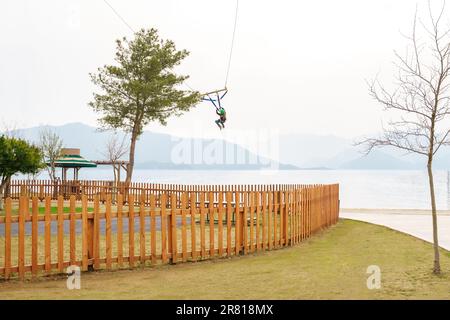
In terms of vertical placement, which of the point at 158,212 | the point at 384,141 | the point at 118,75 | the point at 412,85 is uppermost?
the point at 118,75

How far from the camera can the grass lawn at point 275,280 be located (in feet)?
25.1

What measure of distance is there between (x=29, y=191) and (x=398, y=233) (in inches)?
1089

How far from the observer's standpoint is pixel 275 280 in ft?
28.6

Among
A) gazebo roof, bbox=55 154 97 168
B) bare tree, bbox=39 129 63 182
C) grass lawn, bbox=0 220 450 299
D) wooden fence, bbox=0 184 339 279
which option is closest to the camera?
grass lawn, bbox=0 220 450 299

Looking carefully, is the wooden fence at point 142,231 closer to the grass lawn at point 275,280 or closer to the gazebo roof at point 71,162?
the grass lawn at point 275,280

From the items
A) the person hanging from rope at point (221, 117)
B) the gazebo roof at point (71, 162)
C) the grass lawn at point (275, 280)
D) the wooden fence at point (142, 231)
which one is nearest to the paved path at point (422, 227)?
the grass lawn at point (275, 280)

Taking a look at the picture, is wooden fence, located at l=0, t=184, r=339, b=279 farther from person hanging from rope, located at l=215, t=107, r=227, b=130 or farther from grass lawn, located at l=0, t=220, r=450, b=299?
person hanging from rope, located at l=215, t=107, r=227, b=130

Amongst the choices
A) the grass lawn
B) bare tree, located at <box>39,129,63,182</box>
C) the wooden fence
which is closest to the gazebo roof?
bare tree, located at <box>39,129,63,182</box>

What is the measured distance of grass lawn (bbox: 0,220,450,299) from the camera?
7656mm

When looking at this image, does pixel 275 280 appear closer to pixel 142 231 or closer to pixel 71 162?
pixel 142 231

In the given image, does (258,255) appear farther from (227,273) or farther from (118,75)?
(118,75)

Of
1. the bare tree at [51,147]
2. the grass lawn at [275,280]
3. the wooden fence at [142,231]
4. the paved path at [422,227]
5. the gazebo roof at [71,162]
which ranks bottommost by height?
the paved path at [422,227]

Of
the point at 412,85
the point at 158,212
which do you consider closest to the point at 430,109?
the point at 412,85
